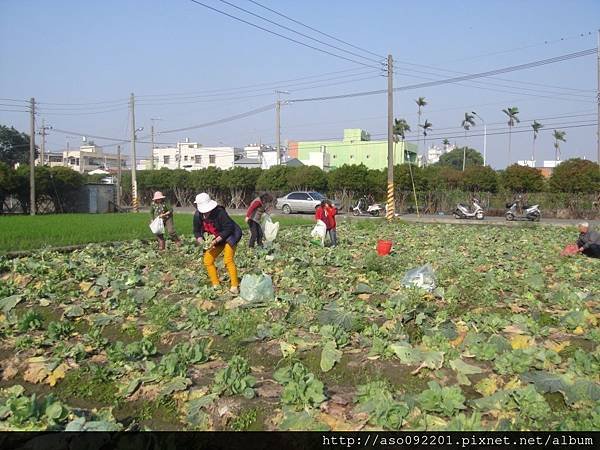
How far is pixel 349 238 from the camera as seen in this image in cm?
1805

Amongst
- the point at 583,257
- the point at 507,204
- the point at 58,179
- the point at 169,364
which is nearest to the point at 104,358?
the point at 169,364

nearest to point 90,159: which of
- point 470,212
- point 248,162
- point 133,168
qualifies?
point 248,162

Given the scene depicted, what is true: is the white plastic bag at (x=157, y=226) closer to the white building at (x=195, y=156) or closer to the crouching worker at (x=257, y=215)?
the crouching worker at (x=257, y=215)

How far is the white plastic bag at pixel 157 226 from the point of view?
13.4 metres

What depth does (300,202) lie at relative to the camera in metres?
38.5

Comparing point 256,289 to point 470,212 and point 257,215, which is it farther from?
point 470,212

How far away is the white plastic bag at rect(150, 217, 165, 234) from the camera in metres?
13.4

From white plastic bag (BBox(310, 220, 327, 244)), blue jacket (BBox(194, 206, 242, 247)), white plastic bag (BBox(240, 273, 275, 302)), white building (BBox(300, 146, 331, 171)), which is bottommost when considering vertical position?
white plastic bag (BBox(240, 273, 275, 302))

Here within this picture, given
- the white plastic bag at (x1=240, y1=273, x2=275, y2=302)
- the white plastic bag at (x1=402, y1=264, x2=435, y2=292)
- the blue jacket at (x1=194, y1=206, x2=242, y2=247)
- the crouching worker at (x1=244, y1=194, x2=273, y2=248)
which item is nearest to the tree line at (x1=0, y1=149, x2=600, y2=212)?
the crouching worker at (x1=244, y1=194, x2=273, y2=248)

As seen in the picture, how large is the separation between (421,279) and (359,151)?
7370 cm

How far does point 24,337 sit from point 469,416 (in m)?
5.03

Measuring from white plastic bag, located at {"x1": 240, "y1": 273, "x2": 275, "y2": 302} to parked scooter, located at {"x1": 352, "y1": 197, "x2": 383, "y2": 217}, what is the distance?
30.7m

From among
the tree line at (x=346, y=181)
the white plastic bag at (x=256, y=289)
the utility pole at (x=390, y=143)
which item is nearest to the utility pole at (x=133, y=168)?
the tree line at (x=346, y=181)

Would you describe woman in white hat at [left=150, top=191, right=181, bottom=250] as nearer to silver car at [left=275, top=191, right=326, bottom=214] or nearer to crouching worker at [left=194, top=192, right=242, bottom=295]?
crouching worker at [left=194, top=192, right=242, bottom=295]
